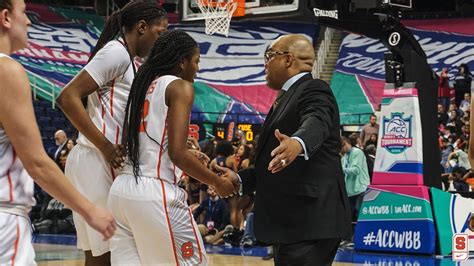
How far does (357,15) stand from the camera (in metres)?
10.8

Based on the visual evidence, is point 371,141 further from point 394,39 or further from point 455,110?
point 455,110

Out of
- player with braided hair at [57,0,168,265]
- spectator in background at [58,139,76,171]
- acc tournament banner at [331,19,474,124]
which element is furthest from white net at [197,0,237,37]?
acc tournament banner at [331,19,474,124]

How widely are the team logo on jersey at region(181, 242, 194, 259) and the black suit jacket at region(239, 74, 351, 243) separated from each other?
39 centimetres

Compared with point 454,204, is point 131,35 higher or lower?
higher

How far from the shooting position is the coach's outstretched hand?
418cm

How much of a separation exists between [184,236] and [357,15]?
291 inches

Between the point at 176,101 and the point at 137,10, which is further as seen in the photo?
the point at 137,10

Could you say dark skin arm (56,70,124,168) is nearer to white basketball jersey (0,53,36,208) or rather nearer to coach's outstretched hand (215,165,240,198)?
coach's outstretched hand (215,165,240,198)

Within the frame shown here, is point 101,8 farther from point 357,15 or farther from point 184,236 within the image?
point 184,236

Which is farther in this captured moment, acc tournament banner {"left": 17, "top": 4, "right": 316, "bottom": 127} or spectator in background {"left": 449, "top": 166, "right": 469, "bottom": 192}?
acc tournament banner {"left": 17, "top": 4, "right": 316, "bottom": 127}

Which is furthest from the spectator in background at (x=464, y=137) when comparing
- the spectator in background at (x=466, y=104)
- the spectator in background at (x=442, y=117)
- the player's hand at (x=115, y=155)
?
the player's hand at (x=115, y=155)

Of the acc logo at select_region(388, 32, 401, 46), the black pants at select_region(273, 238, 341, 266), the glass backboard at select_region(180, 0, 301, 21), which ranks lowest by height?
the black pants at select_region(273, 238, 341, 266)

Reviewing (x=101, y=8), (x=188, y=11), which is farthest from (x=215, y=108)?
(x=188, y=11)

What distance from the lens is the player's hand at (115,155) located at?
13.2ft
